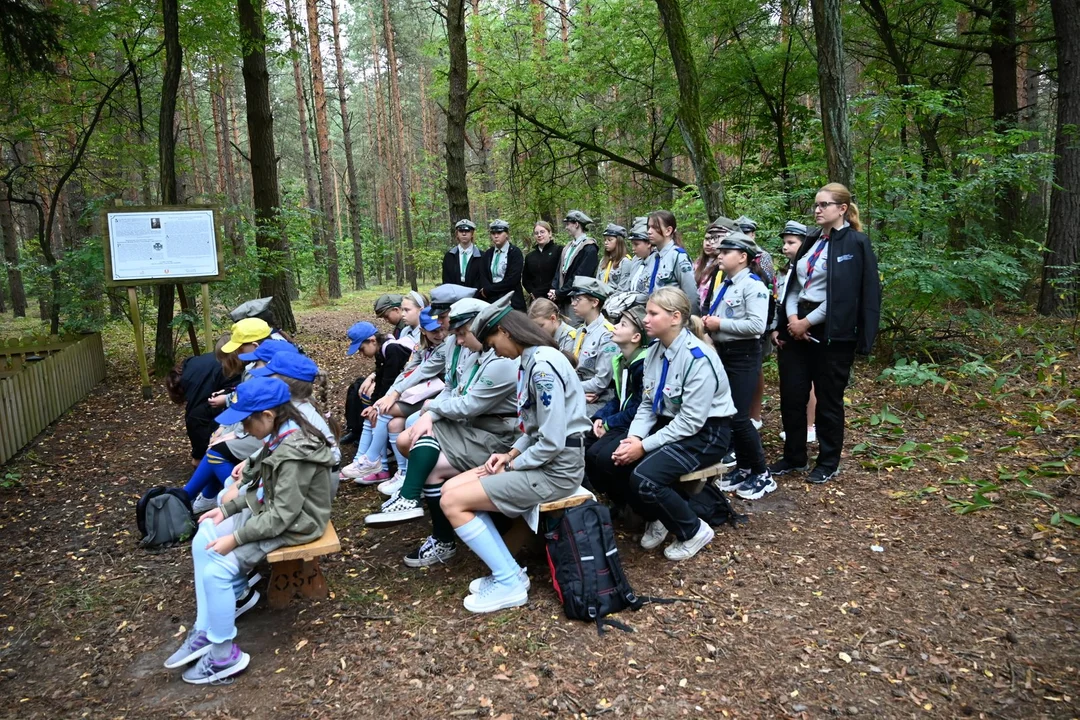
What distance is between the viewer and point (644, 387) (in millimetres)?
4227

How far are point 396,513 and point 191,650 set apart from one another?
1761 millimetres

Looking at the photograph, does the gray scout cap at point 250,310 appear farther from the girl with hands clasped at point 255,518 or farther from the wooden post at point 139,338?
the wooden post at point 139,338

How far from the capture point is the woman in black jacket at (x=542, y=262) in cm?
759

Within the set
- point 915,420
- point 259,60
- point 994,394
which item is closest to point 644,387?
point 915,420

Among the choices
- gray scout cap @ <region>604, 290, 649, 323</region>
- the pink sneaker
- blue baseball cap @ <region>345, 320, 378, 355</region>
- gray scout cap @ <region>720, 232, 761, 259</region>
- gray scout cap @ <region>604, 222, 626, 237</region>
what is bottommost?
the pink sneaker

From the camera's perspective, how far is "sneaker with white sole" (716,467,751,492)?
496 cm

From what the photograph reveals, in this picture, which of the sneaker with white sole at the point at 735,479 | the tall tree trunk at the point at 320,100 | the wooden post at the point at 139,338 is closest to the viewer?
the sneaker with white sole at the point at 735,479

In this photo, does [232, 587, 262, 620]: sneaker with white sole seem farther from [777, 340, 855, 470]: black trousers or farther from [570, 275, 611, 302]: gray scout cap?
[777, 340, 855, 470]: black trousers

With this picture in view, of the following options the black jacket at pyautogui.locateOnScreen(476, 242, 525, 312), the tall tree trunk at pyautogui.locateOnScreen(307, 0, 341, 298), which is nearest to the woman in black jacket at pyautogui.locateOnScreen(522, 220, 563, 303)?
the black jacket at pyautogui.locateOnScreen(476, 242, 525, 312)

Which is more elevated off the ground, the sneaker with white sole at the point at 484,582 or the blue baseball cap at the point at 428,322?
the blue baseball cap at the point at 428,322

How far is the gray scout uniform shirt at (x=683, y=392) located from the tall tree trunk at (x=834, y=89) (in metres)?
3.64

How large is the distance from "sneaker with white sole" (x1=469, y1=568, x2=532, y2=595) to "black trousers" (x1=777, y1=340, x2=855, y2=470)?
241 centimetres

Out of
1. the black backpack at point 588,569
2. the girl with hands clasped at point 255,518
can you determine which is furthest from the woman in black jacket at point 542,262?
the girl with hands clasped at point 255,518

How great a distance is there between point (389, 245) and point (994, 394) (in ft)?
89.2
